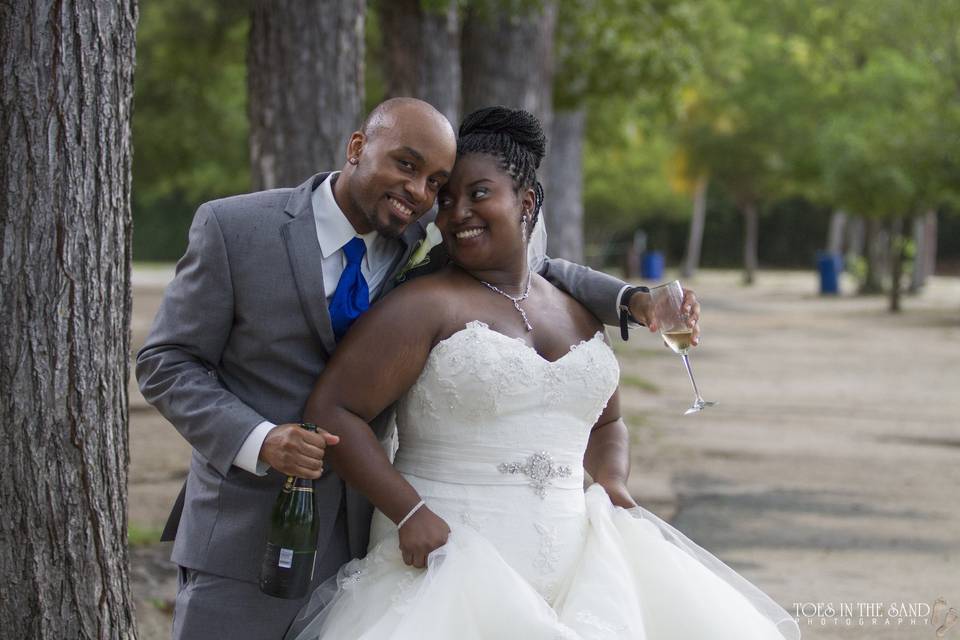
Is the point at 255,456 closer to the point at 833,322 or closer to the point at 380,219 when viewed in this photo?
Result: the point at 380,219

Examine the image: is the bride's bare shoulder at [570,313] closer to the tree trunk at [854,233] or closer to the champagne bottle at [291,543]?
the champagne bottle at [291,543]

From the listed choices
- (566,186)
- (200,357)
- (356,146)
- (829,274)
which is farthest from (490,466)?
(829,274)

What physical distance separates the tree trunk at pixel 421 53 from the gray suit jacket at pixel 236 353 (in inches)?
259

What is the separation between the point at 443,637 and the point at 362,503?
0.55 m

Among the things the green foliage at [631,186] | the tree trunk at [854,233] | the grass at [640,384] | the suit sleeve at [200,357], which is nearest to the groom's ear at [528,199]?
the suit sleeve at [200,357]

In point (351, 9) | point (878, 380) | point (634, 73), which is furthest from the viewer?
point (878, 380)

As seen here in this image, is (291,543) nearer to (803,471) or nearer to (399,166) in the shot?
(399,166)

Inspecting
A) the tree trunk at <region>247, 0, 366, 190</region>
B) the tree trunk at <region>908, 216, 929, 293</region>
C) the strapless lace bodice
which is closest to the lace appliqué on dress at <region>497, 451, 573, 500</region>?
the strapless lace bodice

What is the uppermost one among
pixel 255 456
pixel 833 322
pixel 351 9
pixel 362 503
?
pixel 351 9

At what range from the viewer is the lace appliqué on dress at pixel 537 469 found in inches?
131

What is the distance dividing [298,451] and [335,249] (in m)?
0.60

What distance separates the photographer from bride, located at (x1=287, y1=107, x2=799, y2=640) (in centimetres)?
312

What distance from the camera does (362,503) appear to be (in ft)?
11.2

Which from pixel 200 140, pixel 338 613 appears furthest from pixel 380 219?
pixel 200 140
